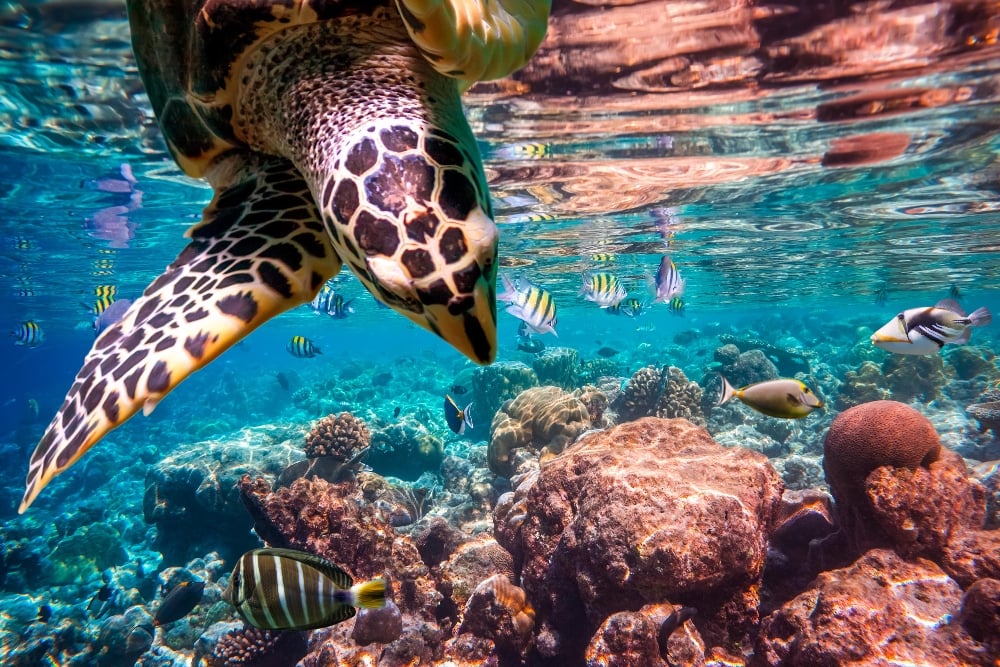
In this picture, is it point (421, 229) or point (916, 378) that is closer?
→ point (421, 229)

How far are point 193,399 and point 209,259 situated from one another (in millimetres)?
43222

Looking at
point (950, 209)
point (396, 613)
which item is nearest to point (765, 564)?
point (396, 613)

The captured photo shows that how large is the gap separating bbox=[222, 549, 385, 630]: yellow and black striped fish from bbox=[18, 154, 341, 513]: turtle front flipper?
1.64 metres

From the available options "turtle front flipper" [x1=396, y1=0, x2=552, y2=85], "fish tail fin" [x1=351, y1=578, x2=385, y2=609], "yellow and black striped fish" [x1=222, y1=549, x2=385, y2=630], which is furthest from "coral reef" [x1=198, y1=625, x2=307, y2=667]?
"turtle front flipper" [x1=396, y1=0, x2=552, y2=85]

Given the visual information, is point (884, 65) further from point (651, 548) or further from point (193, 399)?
point (193, 399)

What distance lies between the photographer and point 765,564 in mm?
4816

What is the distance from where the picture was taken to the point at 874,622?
348cm

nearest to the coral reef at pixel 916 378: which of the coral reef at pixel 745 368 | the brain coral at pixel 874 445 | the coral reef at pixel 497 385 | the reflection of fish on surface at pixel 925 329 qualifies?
the coral reef at pixel 745 368

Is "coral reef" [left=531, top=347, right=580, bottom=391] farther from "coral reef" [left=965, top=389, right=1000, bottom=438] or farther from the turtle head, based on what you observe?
the turtle head

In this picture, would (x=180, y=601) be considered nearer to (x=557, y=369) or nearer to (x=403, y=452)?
(x=403, y=452)

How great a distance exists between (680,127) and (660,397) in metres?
6.25

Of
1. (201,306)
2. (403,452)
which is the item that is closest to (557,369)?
(403,452)

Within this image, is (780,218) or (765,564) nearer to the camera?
(765,564)

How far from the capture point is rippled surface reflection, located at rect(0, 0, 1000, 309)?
6352 millimetres
